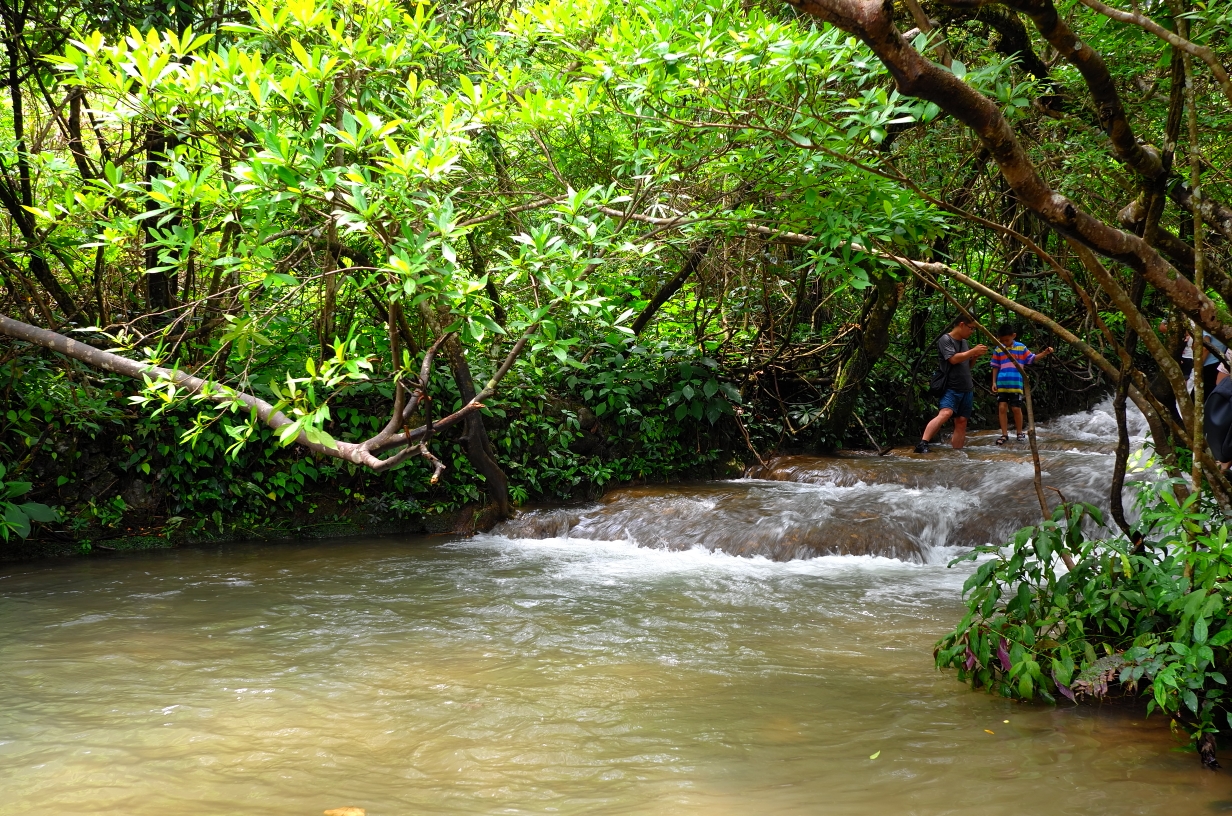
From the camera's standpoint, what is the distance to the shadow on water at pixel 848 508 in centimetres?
853

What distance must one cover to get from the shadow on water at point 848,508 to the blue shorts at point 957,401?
597 mm

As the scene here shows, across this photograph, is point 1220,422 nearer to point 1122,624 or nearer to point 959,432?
point 1122,624

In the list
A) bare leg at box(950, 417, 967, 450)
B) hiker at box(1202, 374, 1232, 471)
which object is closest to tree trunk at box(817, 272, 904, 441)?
bare leg at box(950, 417, 967, 450)

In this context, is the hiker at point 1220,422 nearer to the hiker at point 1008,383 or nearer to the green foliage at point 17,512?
the hiker at point 1008,383

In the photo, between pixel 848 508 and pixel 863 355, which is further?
pixel 863 355

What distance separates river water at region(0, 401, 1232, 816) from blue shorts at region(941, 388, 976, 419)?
3.45 meters

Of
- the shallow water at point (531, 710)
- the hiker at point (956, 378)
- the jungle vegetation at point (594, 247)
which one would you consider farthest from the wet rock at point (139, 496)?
the hiker at point (956, 378)

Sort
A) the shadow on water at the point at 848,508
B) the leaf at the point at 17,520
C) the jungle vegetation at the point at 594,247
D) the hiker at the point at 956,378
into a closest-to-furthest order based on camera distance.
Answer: the jungle vegetation at the point at 594,247 < the leaf at the point at 17,520 < the shadow on water at the point at 848,508 < the hiker at the point at 956,378

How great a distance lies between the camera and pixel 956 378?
1135 centimetres

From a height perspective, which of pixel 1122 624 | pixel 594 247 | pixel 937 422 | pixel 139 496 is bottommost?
pixel 1122 624

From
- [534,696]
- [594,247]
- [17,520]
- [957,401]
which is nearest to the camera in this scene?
[534,696]

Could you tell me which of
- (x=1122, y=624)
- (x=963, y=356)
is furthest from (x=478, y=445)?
(x=1122, y=624)

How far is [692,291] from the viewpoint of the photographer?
12078 millimetres

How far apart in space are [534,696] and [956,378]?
851 centimetres
